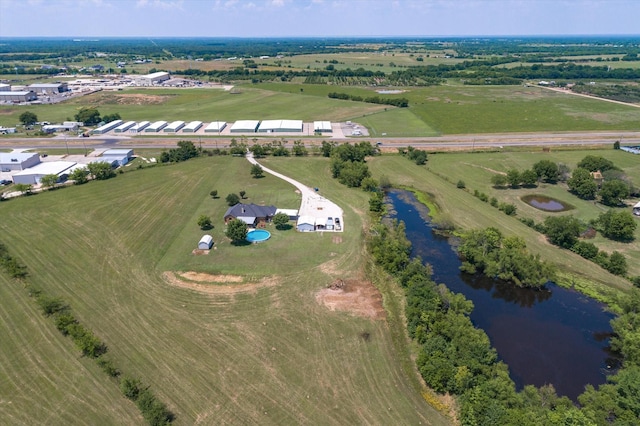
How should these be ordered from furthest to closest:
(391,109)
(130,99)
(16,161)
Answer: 1. (130,99)
2. (391,109)
3. (16,161)

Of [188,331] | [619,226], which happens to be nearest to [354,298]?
[188,331]

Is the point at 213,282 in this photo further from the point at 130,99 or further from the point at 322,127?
the point at 130,99

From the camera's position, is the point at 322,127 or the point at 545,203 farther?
the point at 322,127

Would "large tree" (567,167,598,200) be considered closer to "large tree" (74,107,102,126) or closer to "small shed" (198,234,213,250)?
"small shed" (198,234,213,250)

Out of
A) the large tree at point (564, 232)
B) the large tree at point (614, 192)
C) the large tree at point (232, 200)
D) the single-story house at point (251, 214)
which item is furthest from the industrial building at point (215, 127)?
the large tree at point (614, 192)

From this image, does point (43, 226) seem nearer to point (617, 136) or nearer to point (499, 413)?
point (499, 413)

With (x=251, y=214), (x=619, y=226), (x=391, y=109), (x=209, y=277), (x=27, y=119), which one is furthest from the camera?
(x=391, y=109)

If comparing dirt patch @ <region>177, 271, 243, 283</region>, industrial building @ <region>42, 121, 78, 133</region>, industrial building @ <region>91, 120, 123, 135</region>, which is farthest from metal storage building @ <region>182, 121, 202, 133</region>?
dirt patch @ <region>177, 271, 243, 283</region>

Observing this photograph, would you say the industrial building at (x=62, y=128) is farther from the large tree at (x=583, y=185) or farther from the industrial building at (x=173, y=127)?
the large tree at (x=583, y=185)
